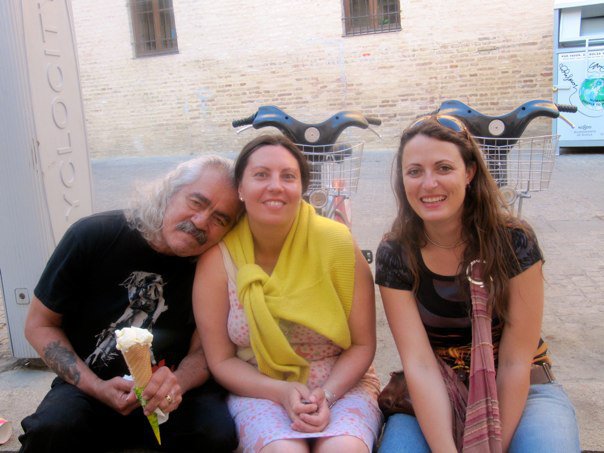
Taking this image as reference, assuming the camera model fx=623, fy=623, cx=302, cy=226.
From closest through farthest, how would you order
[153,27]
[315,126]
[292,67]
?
1. [315,126]
2. [292,67]
3. [153,27]

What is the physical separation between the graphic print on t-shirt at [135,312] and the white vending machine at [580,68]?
29.8 ft

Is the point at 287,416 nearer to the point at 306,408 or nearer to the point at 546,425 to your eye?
the point at 306,408

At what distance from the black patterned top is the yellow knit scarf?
169 millimetres

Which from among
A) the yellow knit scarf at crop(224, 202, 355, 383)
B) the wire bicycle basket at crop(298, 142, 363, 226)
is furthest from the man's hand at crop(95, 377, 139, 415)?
the wire bicycle basket at crop(298, 142, 363, 226)

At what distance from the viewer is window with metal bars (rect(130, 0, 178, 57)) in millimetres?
13344

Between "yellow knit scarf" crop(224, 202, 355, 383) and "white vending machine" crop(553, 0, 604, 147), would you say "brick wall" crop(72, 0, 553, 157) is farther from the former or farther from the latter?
"yellow knit scarf" crop(224, 202, 355, 383)

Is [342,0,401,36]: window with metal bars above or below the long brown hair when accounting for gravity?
above

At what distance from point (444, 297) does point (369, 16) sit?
11.0m

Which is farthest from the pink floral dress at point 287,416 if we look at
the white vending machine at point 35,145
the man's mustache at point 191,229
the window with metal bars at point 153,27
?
the window with metal bars at point 153,27

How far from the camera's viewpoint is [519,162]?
371cm

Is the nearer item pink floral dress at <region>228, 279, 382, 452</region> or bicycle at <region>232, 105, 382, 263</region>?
pink floral dress at <region>228, 279, 382, 452</region>

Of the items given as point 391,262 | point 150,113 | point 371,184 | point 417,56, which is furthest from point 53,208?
point 150,113

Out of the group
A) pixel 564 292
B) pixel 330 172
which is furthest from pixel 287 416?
pixel 564 292

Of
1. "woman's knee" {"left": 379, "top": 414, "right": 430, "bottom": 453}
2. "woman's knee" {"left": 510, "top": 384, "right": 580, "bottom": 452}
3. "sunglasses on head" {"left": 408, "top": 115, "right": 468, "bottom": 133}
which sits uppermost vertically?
"sunglasses on head" {"left": 408, "top": 115, "right": 468, "bottom": 133}
